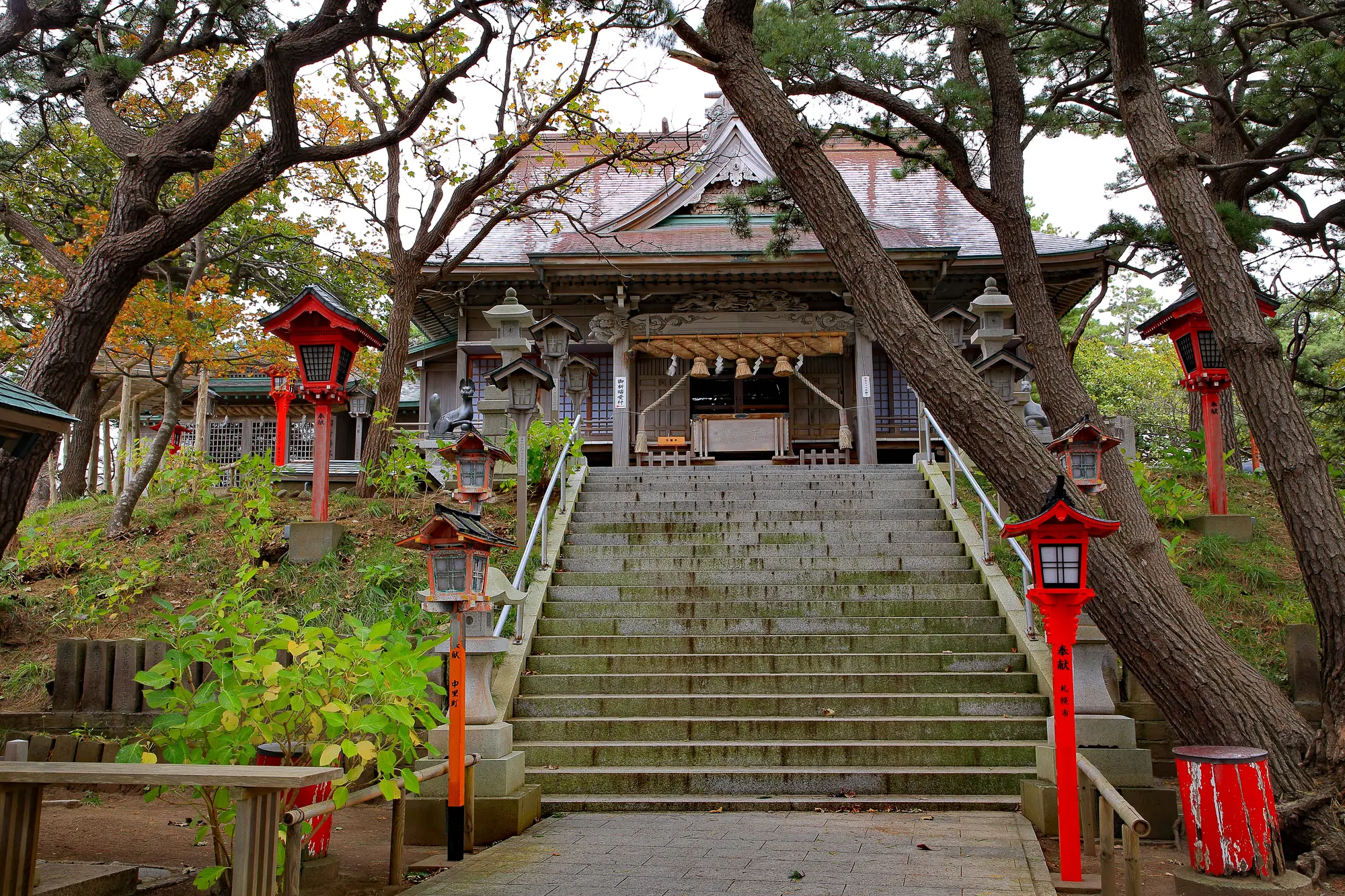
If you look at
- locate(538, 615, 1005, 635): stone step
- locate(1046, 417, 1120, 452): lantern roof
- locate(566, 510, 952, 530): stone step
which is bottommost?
locate(538, 615, 1005, 635): stone step

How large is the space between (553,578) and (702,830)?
13.1 feet

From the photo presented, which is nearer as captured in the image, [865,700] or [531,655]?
[865,700]

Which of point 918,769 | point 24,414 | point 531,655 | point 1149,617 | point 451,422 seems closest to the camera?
point 24,414

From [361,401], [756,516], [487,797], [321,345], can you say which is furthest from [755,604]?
[361,401]

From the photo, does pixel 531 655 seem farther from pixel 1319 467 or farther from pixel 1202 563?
pixel 1202 563

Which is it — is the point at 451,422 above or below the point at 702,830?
above

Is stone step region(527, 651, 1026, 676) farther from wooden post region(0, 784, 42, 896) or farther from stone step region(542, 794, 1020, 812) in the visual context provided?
wooden post region(0, 784, 42, 896)

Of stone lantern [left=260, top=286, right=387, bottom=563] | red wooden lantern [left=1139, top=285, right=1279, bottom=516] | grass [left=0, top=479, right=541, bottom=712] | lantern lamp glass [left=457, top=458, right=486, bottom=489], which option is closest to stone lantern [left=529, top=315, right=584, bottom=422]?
grass [left=0, top=479, right=541, bottom=712]

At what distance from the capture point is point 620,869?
511cm

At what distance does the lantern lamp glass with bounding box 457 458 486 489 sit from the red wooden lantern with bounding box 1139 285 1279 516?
26.9 ft

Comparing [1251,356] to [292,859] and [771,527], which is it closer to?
[771,527]

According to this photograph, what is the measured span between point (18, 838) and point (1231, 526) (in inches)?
456

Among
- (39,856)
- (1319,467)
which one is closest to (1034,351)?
(1319,467)

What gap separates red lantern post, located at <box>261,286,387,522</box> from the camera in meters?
10.5
